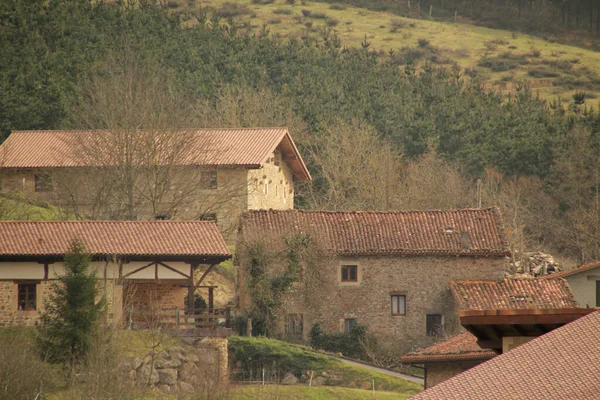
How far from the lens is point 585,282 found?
42.9 m

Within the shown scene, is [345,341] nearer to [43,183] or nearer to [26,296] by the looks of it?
[26,296]

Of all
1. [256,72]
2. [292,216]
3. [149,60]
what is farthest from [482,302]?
[256,72]

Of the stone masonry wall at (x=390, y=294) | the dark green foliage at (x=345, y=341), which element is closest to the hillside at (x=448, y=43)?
the stone masonry wall at (x=390, y=294)

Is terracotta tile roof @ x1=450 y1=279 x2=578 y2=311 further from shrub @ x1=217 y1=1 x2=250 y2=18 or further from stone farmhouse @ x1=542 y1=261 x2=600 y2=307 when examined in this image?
shrub @ x1=217 y1=1 x2=250 y2=18

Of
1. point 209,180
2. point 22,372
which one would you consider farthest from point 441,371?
point 209,180

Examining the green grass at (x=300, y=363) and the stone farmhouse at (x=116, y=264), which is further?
the green grass at (x=300, y=363)

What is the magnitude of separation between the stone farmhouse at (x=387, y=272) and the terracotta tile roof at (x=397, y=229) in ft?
0.12

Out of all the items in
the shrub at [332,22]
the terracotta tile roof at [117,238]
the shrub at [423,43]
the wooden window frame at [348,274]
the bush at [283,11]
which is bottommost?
the wooden window frame at [348,274]

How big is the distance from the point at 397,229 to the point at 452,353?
16.5m

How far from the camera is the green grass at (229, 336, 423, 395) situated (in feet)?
128

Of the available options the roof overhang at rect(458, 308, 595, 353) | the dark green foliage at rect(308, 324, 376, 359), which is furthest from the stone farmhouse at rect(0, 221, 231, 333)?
the roof overhang at rect(458, 308, 595, 353)

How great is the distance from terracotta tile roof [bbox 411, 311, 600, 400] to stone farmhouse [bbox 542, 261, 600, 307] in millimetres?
27879

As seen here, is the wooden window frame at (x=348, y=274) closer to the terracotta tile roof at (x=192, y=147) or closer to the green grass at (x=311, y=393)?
the green grass at (x=311, y=393)

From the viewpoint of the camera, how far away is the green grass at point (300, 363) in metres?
39.1
